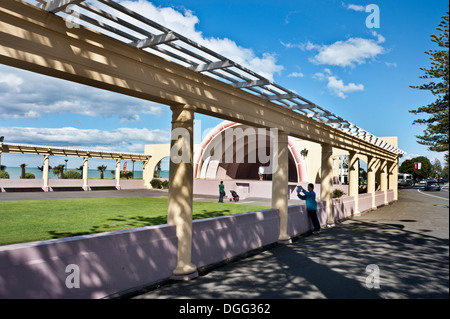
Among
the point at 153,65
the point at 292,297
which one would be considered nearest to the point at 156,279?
the point at 292,297

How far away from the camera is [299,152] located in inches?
1188

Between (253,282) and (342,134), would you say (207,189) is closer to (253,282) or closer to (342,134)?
(342,134)

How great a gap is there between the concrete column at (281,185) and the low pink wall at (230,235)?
1.28 ft

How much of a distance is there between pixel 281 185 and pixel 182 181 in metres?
4.39

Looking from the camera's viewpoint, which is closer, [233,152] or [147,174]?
[233,152]

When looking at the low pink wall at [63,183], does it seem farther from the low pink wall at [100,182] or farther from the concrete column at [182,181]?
the concrete column at [182,181]

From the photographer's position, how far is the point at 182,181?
21.3ft

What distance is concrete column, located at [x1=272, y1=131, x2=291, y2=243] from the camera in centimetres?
990

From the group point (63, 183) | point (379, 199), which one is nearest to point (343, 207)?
point (379, 199)

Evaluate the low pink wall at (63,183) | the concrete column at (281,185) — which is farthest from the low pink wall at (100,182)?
the concrete column at (281,185)

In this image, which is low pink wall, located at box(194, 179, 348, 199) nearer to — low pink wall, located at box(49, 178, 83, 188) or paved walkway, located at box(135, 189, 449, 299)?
low pink wall, located at box(49, 178, 83, 188)

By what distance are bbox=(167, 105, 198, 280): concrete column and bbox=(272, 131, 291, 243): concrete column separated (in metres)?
4.11

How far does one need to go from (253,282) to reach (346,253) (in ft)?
11.4

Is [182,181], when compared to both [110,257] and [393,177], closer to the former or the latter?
[110,257]
